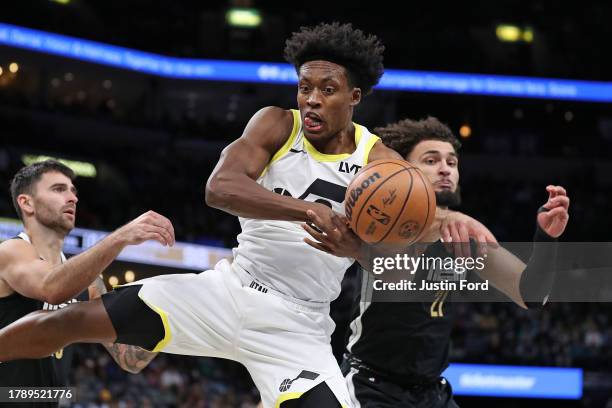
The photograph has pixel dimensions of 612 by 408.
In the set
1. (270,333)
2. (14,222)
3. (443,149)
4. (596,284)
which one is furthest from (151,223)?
(14,222)

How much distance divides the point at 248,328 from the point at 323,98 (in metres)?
1.15

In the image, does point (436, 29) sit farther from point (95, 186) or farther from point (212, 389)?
point (212, 389)

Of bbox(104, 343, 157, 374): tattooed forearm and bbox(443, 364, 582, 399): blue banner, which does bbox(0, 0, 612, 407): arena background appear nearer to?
bbox(443, 364, 582, 399): blue banner

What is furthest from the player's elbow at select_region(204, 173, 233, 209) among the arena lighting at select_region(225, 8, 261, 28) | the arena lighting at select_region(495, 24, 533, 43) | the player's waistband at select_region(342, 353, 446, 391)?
the arena lighting at select_region(495, 24, 533, 43)

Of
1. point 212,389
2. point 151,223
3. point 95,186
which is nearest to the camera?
point 151,223

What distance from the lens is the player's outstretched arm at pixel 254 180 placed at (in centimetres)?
353

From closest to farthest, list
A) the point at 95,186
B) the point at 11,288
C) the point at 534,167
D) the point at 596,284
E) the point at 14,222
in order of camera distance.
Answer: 1. the point at 11,288
2. the point at 596,284
3. the point at 14,222
4. the point at 95,186
5. the point at 534,167

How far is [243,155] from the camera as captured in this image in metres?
3.74

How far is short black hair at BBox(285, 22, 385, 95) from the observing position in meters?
3.98

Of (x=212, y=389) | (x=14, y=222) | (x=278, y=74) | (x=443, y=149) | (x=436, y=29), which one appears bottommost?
(x=212, y=389)

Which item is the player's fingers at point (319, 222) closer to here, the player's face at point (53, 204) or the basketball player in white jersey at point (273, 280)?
the basketball player in white jersey at point (273, 280)

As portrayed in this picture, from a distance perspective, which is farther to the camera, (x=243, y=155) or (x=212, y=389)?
(x=212, y=389)

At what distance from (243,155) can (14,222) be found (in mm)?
12711

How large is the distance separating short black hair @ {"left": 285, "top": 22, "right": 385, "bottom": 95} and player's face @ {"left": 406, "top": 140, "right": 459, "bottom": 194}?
2.18 ft
